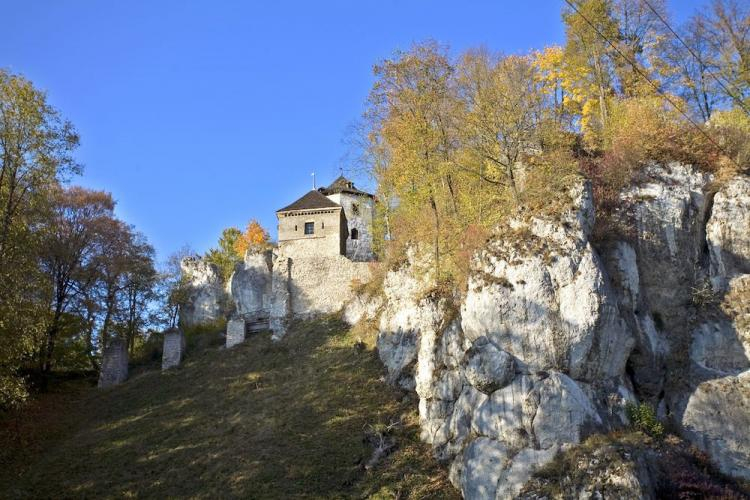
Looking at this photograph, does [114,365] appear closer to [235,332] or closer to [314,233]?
[235,332]

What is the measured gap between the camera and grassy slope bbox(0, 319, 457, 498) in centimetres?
1848

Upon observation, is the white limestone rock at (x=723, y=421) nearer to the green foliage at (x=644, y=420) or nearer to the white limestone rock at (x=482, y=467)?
the green foliage at (x=644, y=420)

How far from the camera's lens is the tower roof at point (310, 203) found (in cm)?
3512

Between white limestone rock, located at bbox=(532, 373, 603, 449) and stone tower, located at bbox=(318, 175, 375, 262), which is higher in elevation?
stone tower, located at bbox=(318, 175, 375, 262)

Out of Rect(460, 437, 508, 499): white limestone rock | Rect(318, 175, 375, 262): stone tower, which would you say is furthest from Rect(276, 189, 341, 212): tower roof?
Rect(460, 437, 508, 499): white limestone rock

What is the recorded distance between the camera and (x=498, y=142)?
73.3 feet

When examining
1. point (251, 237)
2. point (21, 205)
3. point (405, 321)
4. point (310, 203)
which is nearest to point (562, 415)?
point (405, 321)

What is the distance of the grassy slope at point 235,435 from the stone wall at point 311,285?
2800mm

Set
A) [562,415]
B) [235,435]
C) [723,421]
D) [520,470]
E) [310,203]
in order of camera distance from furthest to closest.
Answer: [310,203], [235,435], [723,421], [562,415], [520,470]

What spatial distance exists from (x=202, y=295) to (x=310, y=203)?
29.1 feet

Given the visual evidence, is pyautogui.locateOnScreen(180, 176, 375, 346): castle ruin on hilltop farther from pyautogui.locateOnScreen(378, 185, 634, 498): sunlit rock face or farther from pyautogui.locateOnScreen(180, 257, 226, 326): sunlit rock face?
pyautogui.locateOnScreen(378, 185, 634, 498): sunlit rock face

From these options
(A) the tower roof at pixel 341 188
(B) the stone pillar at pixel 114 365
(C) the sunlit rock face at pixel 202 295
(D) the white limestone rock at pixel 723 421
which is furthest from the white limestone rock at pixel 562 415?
(A) the tower roof at pixel 341 188

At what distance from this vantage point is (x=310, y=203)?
35875 mm

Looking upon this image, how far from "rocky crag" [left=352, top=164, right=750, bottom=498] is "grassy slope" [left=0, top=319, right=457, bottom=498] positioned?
2.33m
